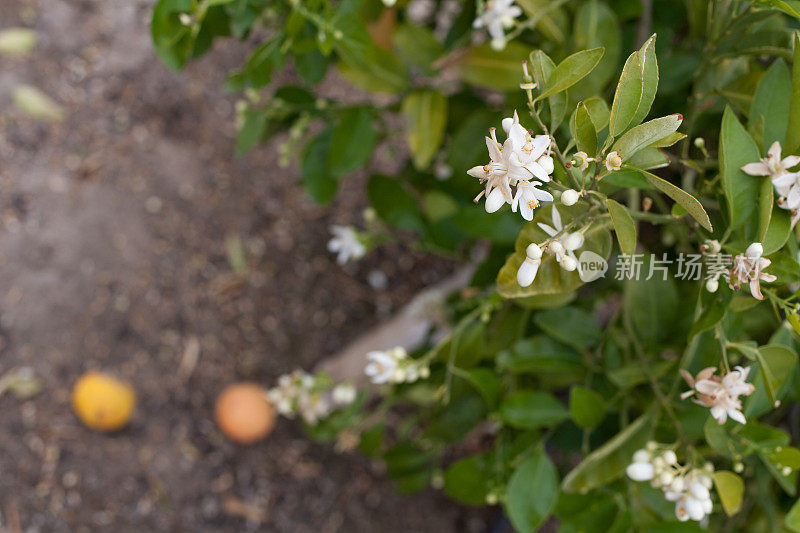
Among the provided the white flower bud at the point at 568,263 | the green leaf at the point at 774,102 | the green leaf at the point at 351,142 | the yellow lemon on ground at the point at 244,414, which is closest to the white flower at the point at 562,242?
the white flower bud at the point at 568,263

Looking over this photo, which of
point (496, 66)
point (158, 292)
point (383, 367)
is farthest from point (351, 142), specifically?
point (158, 292)

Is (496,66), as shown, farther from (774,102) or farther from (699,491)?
(699,491)

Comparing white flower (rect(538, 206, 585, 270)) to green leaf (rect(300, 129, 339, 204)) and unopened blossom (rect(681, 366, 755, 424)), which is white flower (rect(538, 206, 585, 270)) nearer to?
unopened blossom (rect(681, 366, 755, 424))

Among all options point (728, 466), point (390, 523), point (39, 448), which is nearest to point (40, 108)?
point (39, 448)

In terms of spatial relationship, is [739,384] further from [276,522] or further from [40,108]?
[40,108]

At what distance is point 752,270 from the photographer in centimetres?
54

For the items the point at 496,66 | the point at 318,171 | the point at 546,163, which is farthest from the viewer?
the point at 318,171

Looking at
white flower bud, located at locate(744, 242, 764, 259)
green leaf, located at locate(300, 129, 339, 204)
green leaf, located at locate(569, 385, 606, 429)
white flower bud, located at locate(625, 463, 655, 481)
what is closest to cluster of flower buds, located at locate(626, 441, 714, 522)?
white flower bud, located at locate(625, 463, 655, 481)

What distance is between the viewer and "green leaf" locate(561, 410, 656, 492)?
76 cm

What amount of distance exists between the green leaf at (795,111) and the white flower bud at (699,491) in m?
0.31

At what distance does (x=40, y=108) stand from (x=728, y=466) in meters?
1.65

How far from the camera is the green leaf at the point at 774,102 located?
0.63 metres

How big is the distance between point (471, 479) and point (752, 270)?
541 mm

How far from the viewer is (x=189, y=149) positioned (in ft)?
5.63
